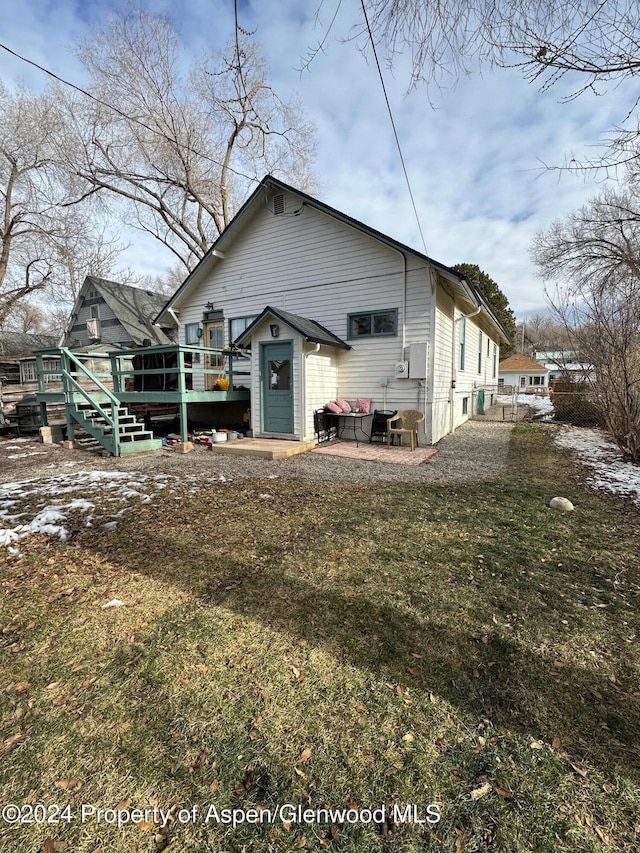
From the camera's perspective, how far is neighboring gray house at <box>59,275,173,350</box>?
18.4 metres

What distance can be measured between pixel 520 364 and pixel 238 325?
3404 centimetres

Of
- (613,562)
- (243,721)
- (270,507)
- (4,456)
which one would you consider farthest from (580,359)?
(4,456)

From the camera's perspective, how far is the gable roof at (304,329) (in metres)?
8.58

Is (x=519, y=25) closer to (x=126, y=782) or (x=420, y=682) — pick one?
(x=420, y=682)

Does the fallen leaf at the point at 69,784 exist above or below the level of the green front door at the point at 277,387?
below

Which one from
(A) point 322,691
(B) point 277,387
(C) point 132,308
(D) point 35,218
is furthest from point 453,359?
(D) point 35,218

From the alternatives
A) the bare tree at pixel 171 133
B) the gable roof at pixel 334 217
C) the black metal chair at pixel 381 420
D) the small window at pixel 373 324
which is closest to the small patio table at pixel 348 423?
the black metal chair at pixel 381 420

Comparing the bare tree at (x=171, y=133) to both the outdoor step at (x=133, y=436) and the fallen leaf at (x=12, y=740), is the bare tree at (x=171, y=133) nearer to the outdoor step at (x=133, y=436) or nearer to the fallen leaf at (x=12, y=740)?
the outdoor step at (x=133, y=436)

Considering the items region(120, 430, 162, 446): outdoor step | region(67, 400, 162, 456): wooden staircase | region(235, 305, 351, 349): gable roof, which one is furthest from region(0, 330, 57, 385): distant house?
region(235, 305, 351, 349): gable roof

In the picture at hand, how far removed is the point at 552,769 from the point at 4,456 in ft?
34.2

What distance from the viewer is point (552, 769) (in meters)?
1.62

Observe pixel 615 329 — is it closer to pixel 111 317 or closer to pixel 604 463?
pixel 604 463

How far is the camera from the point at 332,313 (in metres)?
10.2

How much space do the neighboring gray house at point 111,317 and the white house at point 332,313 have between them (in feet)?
28.0
